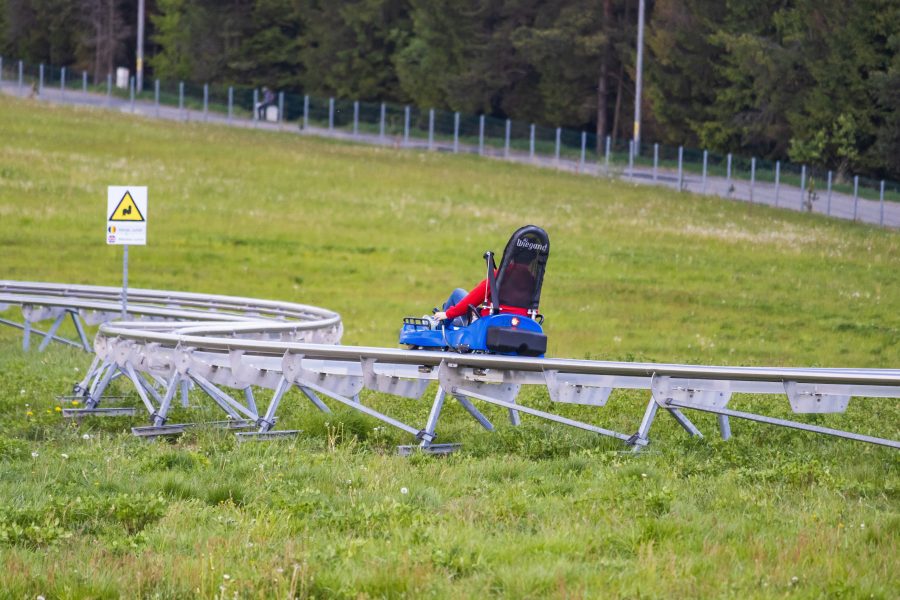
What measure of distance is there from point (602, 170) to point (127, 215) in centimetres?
4339

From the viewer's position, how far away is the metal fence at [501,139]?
52.4 metres

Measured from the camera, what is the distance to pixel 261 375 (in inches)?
539

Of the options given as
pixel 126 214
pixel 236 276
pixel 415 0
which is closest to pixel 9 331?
pixel 236 276

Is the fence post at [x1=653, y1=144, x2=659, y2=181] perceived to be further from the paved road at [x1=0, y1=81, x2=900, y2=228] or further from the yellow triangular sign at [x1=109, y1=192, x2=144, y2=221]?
the yellow triangular sign at [x1=109, y1=192, x2=144, y2=221]

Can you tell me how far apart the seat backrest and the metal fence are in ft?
115

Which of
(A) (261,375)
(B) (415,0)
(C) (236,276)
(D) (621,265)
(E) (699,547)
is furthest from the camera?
Result: (B) (415,0)

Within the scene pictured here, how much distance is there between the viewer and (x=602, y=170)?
60344 millimetres

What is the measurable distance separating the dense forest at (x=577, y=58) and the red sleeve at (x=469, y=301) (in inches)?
1669

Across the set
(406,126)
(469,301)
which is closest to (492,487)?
(469,301)

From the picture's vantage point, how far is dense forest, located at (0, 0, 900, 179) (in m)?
57.4

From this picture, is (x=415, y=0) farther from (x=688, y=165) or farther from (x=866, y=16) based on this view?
(x=866, y=16)

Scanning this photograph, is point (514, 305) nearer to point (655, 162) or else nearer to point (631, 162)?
point (655, 162)

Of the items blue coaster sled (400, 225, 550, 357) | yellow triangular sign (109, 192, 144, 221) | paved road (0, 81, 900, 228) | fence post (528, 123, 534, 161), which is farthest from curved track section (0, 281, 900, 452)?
fence post (528, 123, 534, 161)

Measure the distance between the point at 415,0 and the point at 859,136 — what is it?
101 ft
